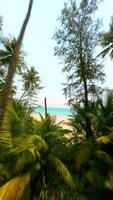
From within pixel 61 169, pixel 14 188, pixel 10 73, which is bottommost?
pixel 14 188

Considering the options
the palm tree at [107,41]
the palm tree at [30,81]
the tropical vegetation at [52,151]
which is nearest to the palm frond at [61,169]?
the tropical vegetation at [52,151]

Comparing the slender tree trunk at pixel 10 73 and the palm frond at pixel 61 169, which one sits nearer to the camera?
the slender tree trunk at pixel 10 73

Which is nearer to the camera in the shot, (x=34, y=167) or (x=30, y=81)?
(x=34, y=167)

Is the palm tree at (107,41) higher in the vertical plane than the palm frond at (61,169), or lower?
higher

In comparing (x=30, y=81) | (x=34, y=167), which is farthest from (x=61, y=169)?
(x=30, y=81)

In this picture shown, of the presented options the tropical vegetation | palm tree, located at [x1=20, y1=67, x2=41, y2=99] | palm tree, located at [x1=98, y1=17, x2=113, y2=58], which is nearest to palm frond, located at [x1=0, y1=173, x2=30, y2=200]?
the tropical vegetation

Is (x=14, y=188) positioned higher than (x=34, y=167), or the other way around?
(x=34, y=167)

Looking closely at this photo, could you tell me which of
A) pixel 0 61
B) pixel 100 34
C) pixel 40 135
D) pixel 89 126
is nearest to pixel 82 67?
pixel 100 34

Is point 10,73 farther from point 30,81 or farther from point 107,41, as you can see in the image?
point 30,81

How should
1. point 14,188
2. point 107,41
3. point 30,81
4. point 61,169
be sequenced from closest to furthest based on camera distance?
point 14,188 < point 61,169 < point 107,41 < point 30,81

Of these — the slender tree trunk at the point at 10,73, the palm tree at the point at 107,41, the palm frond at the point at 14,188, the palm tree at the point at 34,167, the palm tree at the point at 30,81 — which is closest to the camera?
the slender tree trunk at the point at 10,73

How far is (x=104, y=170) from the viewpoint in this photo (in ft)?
39.2

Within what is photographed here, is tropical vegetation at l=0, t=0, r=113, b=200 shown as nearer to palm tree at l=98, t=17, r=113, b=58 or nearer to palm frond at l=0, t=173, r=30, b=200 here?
palm frond at l=0, t=173, r=30, b=200

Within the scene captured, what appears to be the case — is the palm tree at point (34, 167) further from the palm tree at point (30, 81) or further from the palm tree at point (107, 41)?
the palm tree at point (30, 81)
